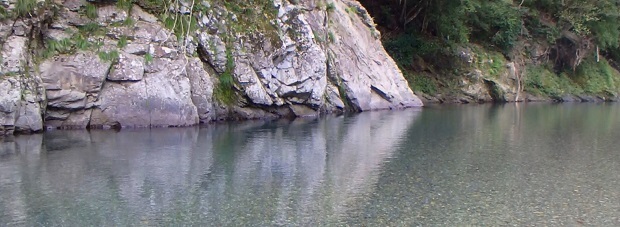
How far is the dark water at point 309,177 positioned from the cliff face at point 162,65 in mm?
1036

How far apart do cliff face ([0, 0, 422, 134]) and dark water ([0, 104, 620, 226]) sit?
104cm

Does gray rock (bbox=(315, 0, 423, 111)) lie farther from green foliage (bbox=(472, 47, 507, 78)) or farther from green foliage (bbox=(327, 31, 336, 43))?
green foliage (bbox=(472, 47, 507, 78))

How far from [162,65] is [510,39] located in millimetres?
24889

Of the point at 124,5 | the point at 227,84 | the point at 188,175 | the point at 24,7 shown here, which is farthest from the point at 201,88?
the point at 188,175

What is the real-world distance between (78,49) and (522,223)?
14.6 meters

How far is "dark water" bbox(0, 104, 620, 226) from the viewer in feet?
32.1

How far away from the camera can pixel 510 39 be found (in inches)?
1578

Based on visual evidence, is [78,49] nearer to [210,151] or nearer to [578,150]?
[210,151]

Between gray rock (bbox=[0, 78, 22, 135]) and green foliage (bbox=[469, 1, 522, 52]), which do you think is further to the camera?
green foliage (bbox=[469, 1, 522, 52])

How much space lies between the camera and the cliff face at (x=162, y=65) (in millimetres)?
19016

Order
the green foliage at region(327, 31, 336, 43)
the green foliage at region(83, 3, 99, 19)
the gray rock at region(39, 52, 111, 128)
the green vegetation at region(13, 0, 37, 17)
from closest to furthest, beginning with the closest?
the green vegetation at region(13, 0, 37, 17)
the gray rock at region(39, 52, 111, 128)
the green foliage at region(83, 3, 99, 19)
the green foliage at region(327, 31, 336, 43)

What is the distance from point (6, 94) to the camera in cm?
1767

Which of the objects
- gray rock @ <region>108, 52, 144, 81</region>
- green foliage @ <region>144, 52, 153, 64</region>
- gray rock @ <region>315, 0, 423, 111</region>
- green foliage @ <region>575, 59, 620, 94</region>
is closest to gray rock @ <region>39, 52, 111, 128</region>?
gray rock @ <region>108, 52, 144, 81</region>

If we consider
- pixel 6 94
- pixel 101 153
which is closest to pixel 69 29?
pixel 6 94
